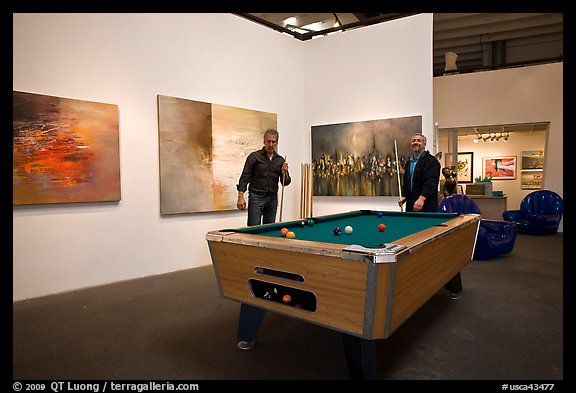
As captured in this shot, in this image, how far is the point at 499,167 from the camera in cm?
968

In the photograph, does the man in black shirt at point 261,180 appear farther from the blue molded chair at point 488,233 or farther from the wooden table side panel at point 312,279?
the blue molded chair at point 488,233

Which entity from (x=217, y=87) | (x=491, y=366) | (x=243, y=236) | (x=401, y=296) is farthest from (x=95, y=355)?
(x=217, y=87)

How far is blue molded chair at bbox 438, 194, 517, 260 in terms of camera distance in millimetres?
4371

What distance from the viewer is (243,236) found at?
191cm

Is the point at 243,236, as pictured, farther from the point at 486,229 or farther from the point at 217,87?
the point at 486,229

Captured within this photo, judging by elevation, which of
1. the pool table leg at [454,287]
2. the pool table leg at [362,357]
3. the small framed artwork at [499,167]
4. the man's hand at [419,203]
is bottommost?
the pool table leg at [454,287]

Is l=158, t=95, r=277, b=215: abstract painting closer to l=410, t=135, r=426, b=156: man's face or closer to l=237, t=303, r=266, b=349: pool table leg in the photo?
l=410, t=135, r=426, b=156: man's face

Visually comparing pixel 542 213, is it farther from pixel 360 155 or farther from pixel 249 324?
pixel 249 324

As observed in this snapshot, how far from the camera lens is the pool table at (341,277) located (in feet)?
4.90

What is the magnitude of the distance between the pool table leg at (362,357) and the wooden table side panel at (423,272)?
0.52 ft

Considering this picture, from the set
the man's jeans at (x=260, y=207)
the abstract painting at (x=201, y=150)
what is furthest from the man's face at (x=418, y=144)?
the abstract painting at (x=201, y=150)

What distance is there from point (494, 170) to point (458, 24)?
14.0ft

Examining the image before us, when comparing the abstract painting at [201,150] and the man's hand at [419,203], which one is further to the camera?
the abstract painting at [201,150]

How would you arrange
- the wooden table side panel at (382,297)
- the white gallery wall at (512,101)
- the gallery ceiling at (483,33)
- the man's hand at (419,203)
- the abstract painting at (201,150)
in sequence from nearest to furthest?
1. the wooden table side panel at (382,297)
2. the man's hand at (419,203)
3. the abstract painting at (201,150)
4. the gallery ceiling at (483,33)
5. the white gallery wall at (512,101)
